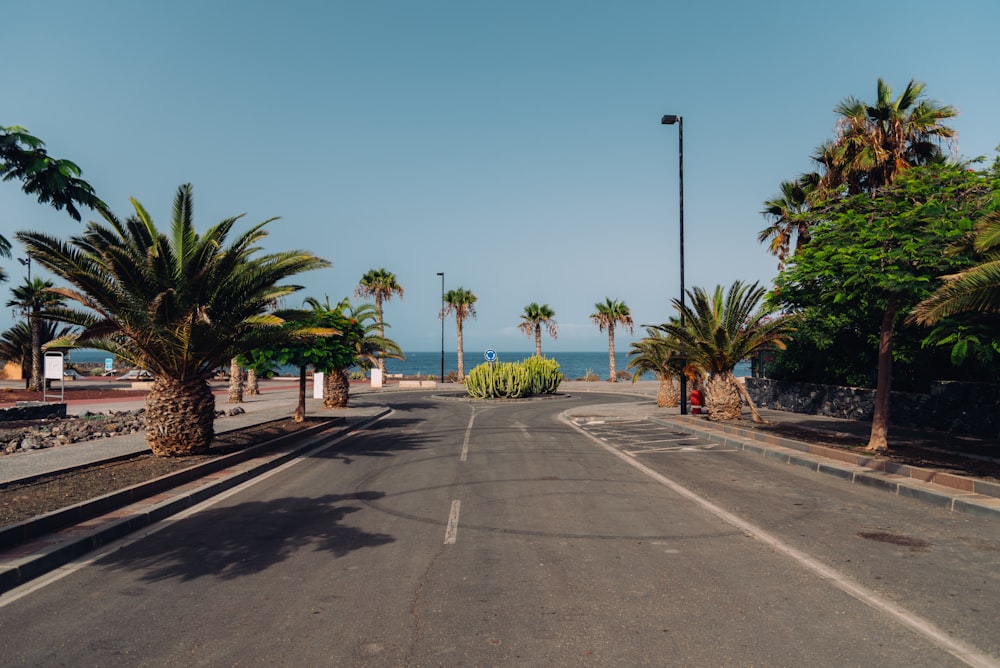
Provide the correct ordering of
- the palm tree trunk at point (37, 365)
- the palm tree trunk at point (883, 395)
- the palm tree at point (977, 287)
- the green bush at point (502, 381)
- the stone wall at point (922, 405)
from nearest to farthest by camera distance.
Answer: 1. the palm tree at point (977, 287)
2. the palm tree trunk at point (883, 395)
3. the stone wall at point (922, 405)
4. the green bush at point (502, 381)
5. the palm tree trunk at point (37, 365)

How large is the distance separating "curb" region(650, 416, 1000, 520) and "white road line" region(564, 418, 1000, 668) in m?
3.27

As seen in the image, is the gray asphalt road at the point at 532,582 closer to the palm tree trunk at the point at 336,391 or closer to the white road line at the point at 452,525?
the white road line at the point at 452,525

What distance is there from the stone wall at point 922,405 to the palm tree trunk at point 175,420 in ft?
54.3

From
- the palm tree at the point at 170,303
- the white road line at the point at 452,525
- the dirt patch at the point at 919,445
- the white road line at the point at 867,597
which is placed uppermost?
the palm tree at the point at 170,303

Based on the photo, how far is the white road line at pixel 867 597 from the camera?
13.4 feet

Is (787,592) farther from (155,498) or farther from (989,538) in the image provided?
(155,498)

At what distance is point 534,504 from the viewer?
8.44 meters

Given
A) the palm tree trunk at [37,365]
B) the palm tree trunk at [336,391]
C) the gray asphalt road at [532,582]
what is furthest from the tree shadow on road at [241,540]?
the palm tree trunk at [37,365]

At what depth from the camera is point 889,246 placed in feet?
37.1

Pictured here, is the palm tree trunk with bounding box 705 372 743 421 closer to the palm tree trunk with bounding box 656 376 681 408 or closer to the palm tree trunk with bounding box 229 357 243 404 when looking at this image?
the palm tree trunk with bounding box 656 376 681 408

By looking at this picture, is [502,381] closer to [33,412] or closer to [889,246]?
[33,412]

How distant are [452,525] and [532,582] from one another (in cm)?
216

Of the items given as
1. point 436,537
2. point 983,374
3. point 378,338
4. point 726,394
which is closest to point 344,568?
point 436,537

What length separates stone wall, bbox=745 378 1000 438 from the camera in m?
14.9
